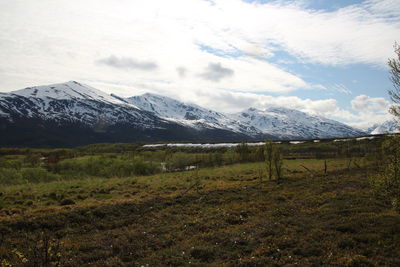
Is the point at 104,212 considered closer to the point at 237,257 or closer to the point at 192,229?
the point at 192,229

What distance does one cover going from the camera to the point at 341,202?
2252 centimetres

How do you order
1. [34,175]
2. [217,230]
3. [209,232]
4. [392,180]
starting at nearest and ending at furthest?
[392,180], [209,232], [217,230], [34,175]

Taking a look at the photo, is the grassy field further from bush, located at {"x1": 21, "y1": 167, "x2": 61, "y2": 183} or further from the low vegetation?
bush, located at {"x1": 21, "y1": 167, "x2": 61, "y2": 183}

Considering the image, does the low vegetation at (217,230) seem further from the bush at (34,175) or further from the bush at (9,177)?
the bush at (34,175)

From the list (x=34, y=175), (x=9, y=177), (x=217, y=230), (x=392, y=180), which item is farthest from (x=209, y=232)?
(x=34, y=175)

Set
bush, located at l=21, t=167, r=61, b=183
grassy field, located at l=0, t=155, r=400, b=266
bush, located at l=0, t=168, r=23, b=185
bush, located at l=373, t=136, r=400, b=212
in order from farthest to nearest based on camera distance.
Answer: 1. bush, located at l=21, t=167, r=61, b=183
2. bush, located at l=0, t=168, r=23, b=185
3. bush, located at l=373, t=136, r=400, b=212
4. grassy field, located at l=0, t=155, r=400, b=266

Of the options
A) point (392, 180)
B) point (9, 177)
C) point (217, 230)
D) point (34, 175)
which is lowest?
point (34, 175)

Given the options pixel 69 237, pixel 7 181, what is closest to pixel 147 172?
pixel 7 181

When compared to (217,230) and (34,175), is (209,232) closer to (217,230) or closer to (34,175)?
(217,230)

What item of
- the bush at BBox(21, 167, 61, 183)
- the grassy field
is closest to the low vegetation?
the grassy field

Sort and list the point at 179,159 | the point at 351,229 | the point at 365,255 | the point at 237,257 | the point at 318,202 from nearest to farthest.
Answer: the point at 365,255 < the point at 237,257 < the point at 351,229 < the point at 318,202 < the point at 179,159

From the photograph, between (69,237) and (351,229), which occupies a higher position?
(351,229)

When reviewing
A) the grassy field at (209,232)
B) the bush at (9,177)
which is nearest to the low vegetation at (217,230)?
the grassy field at (209,232)

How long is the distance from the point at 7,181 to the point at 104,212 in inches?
1473
